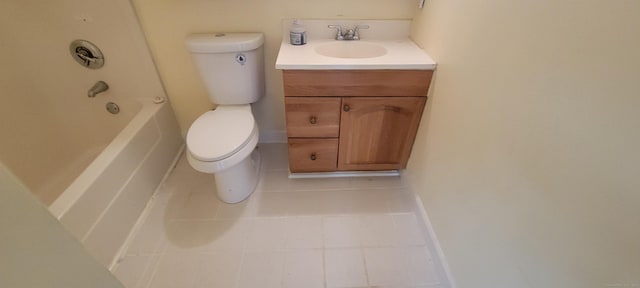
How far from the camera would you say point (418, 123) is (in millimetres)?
1408

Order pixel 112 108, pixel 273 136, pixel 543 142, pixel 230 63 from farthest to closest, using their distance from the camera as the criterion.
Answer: pixel 273 136, pixel 112 108, pixel 230 63, pixel 543 142

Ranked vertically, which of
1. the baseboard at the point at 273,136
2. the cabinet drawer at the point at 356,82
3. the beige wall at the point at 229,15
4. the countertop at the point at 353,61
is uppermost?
the beige wall at the point at 229,15

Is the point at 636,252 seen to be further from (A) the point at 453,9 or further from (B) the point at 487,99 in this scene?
(A) the point at 453,9

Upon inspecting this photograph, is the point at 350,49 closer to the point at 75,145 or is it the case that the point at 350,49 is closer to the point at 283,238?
the point at 283,238

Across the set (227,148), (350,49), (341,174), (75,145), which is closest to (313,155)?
(341,174)

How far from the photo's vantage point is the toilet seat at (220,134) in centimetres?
122

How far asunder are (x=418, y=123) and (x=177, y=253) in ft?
4.47

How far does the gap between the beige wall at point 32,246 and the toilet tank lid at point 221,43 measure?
111 cm

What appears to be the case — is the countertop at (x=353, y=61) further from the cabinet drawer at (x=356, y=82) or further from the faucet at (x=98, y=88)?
the faucet at (x=98, y=88)

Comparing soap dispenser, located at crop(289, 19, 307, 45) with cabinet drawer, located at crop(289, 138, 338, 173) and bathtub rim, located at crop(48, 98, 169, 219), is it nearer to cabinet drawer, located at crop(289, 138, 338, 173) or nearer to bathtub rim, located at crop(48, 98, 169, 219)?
cabinet drawer, located at crop(289, 138, 338, 173)

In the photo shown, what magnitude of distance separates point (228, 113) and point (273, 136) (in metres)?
0.51

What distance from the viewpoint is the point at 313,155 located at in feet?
5.03

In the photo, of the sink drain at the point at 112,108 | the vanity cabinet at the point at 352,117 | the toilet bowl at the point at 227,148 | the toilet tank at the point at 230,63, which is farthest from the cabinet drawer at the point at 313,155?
the sink drain at the point at 112,108

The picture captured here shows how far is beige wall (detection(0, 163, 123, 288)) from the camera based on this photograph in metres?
0.37
